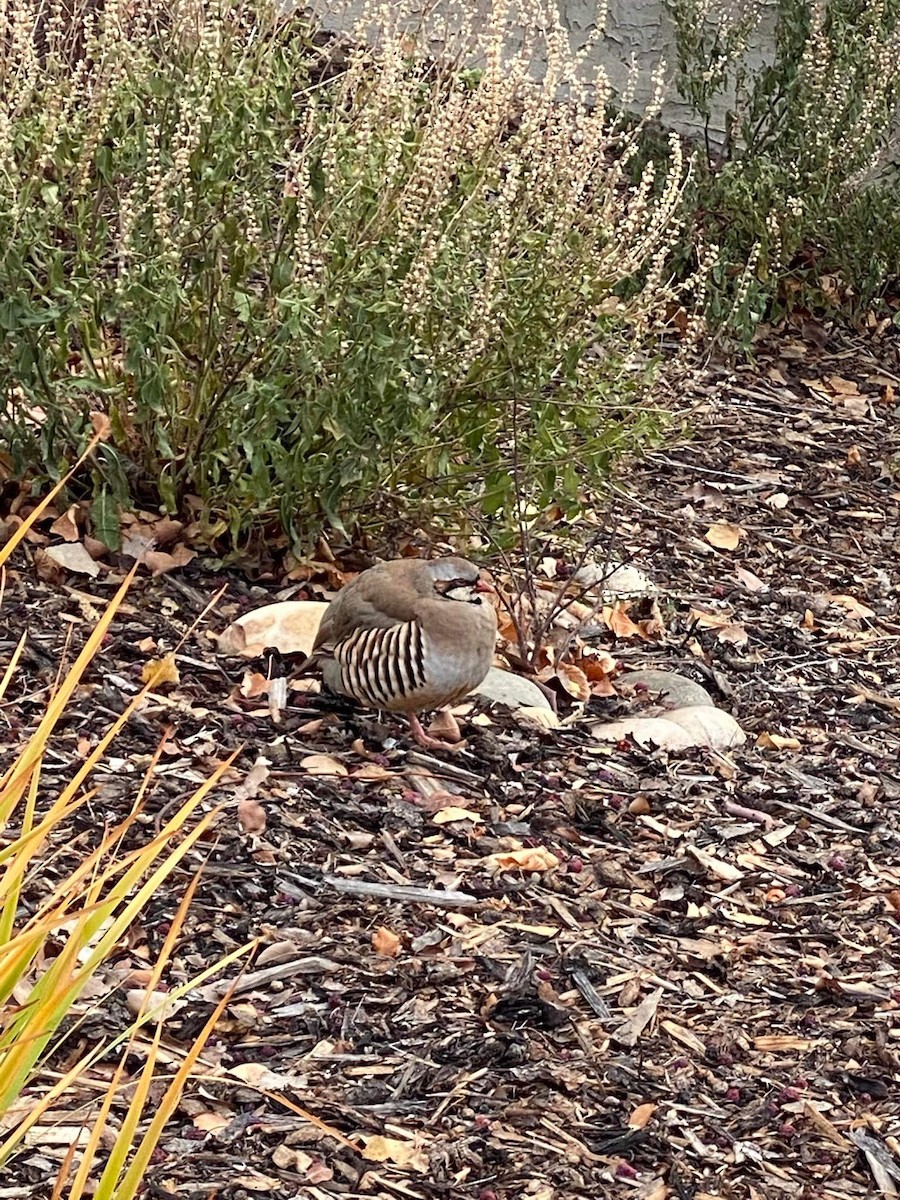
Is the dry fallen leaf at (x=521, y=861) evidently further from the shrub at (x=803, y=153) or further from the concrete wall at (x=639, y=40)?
the concrete wall at (x=639, y=40)

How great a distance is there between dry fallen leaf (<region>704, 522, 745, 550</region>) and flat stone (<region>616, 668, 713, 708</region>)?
4.39 feet

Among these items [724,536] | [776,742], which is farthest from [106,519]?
[724,536]

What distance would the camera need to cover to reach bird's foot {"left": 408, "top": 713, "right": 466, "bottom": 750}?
4.64 metres

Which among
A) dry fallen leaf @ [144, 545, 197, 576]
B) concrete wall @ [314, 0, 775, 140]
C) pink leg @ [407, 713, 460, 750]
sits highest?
concrete wall @ [314, 0, 775, 140]

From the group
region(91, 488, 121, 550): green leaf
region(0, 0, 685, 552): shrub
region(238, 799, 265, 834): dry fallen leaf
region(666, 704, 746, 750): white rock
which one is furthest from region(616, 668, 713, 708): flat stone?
region(91, 488, 121, 550): green leaf

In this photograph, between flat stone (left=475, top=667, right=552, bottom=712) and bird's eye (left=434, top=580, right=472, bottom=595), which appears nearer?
bird's eye (left=434, top=580, right=472, bottom=595)

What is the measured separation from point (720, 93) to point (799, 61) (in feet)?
1.68

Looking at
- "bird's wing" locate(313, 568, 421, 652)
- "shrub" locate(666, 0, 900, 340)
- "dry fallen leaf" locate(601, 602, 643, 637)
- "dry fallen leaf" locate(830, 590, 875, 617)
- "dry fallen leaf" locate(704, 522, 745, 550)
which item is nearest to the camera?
"bird's wing" locate(313, 568, 421, 652)

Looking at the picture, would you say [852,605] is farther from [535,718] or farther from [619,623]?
[535,718]

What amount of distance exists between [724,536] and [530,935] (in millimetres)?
3015

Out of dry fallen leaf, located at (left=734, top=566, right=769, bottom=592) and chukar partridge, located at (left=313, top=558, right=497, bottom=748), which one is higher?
chukar partridge, located at (left=313, top=558, right=497, bottom=748)

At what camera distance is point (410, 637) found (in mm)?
4402

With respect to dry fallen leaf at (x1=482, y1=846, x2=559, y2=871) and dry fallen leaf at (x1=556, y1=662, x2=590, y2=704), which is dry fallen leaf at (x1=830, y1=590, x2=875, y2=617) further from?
dry fallen leaf at (x1=482, y1=846, x2=559, y2=871)

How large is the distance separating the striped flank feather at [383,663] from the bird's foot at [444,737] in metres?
0.14
